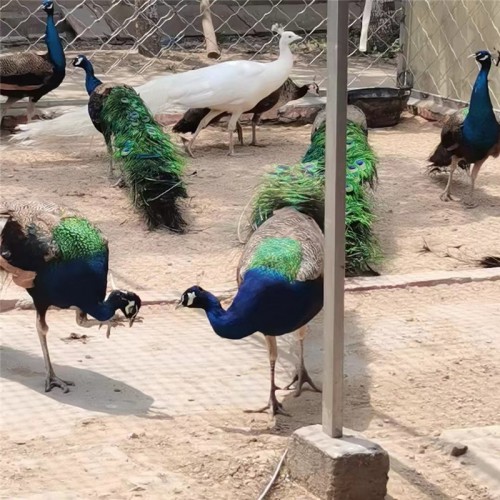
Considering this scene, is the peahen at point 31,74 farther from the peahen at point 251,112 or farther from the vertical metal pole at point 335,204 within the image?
the vertical metal pole at point 335,204

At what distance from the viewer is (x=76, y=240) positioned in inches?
141

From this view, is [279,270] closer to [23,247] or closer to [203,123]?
[23,247]

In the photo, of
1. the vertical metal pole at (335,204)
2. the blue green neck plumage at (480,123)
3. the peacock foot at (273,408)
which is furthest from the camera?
the blue green neck plumage at (480,123)

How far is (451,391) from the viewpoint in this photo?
3.57m

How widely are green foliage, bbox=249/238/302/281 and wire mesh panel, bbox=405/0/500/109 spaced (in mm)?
5346

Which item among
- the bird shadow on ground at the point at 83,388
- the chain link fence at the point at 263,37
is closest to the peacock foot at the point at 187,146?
the chain link fence at the point at 263,37

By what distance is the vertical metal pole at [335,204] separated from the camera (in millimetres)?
2441

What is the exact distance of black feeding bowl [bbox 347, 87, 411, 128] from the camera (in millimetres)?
8470

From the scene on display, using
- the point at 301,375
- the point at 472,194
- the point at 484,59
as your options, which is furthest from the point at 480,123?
the point at 301,375

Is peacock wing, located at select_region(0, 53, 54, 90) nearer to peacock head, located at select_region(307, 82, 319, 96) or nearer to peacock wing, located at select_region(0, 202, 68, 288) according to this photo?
peacock head, located at select_region(307, 82, 319, 96)

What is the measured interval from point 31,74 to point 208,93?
5.13ft

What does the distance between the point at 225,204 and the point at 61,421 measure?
2949 millimetres

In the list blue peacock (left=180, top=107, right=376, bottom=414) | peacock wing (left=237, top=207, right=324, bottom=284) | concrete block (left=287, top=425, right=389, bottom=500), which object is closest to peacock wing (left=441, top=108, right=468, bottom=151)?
blue peacock (left=180, top=107, right=376, bottom=414)

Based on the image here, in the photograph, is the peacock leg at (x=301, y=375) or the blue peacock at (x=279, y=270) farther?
the peacock leg at (x=301, y=375)
